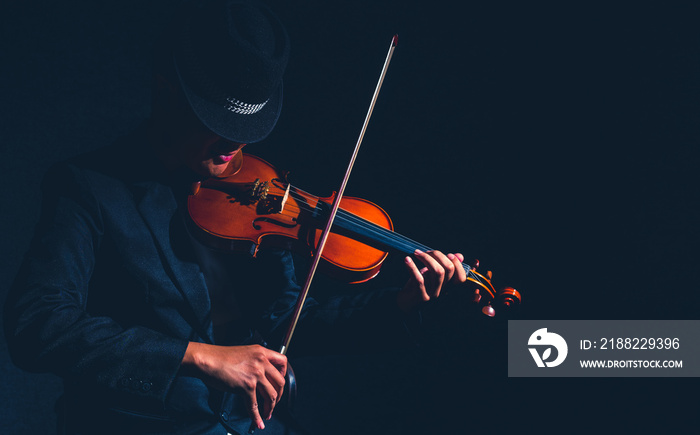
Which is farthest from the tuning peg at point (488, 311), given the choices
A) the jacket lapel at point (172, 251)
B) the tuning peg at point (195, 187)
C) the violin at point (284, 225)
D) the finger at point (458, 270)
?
the tuning peg at point (195, 187)

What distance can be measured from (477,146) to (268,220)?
3.01ft

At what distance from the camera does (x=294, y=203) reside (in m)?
1.43

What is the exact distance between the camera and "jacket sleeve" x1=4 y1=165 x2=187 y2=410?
95 cm

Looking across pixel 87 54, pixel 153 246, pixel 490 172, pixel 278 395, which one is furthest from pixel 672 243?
pixel 87 54

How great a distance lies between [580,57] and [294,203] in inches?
45.4

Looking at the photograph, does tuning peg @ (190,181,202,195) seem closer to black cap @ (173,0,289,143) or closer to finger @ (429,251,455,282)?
black cap @ (173,0,289,143)

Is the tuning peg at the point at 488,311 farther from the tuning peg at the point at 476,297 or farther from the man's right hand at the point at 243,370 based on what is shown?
the man's right hand at the point at 243,370

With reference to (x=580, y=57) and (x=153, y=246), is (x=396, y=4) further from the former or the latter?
(x=153, y=246)

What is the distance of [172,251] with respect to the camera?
122 cm

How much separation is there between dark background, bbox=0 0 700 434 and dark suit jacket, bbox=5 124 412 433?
65cm

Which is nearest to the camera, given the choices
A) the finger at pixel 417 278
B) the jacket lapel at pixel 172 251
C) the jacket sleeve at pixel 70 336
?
the jacket sleeve at pixel 70 336

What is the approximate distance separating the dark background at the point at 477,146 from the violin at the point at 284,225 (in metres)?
0.32

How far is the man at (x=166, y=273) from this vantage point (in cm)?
97

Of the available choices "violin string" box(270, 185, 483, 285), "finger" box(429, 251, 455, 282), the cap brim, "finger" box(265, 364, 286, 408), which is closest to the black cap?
the cap brim
